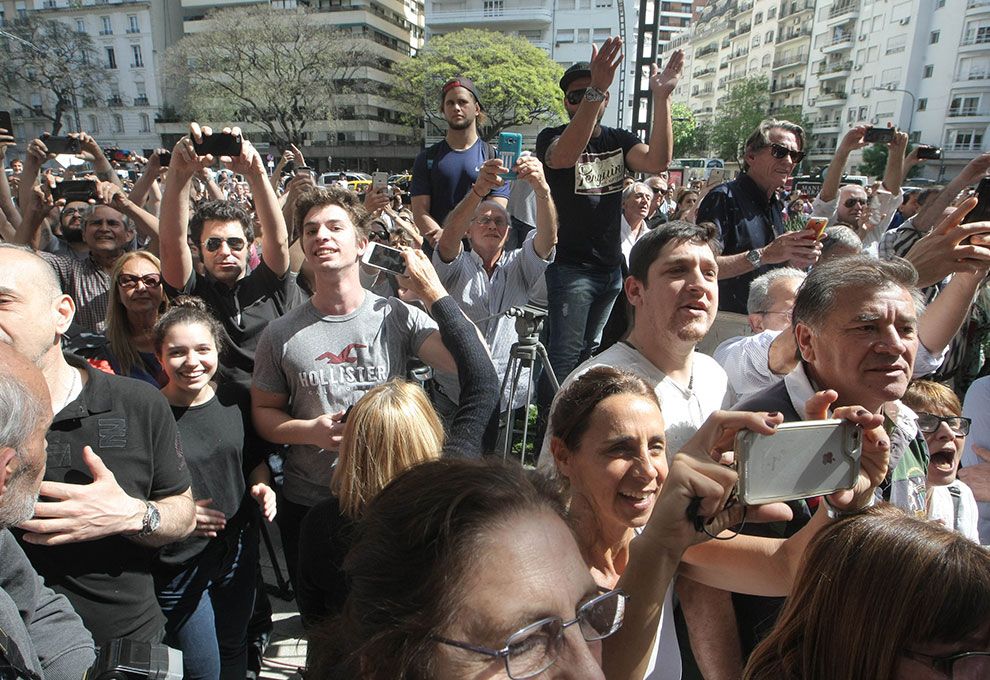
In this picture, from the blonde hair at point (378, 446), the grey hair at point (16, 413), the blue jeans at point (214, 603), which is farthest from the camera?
the blue jeans at point (214, 603)

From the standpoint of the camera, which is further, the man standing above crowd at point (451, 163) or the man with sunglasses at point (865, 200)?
the man with sunglasses at point (865, 200)

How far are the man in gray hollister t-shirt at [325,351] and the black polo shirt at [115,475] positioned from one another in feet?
1.80

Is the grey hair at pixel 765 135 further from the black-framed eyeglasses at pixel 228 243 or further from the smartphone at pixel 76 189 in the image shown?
the smartphone at pixel 76 189

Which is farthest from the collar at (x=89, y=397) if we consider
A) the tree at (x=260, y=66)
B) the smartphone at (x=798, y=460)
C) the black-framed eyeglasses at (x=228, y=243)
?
the tree at (x=260, y=66)

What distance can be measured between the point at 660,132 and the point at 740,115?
242 feet

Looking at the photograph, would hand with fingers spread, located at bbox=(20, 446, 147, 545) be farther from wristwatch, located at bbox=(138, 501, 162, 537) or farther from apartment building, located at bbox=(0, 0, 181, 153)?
apartment building, located at bbox=(0, 0, 181, 153)

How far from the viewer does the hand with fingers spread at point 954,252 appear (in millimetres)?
2305

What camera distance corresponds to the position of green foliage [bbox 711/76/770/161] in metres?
66.1

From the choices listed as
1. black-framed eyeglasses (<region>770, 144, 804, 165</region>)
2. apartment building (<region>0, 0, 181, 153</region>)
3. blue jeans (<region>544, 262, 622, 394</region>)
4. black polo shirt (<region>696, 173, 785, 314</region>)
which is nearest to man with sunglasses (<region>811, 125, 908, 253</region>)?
black-framed eyeglasses (<region>770, 144, 804, 165</region>)

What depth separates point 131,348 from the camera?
2678mm

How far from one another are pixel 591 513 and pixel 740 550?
413 millimetres

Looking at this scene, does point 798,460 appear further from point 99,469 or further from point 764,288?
point 764,288

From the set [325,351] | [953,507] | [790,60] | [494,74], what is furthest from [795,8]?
[325,351]

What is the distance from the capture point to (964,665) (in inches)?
43.8
